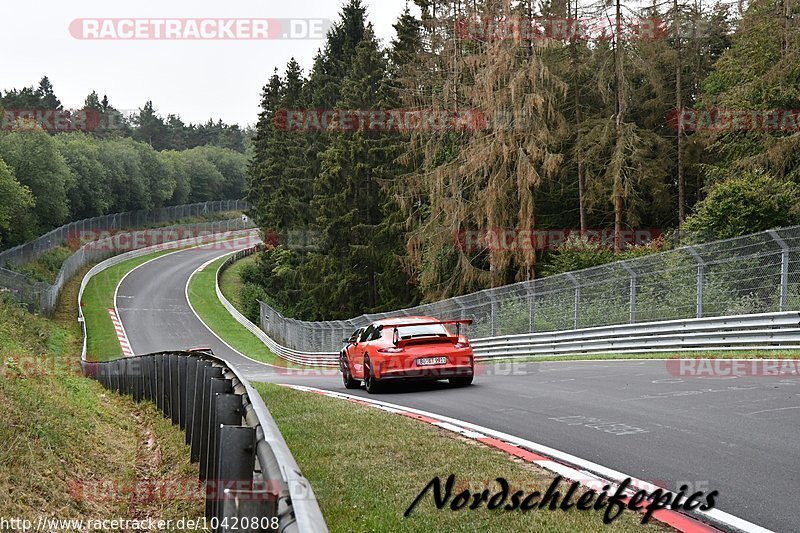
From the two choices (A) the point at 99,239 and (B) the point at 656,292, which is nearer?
(B) the point at 656,292

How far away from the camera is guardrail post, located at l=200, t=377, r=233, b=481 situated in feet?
22.2

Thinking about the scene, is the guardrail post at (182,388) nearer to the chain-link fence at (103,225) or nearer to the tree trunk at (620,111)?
the tree trunk at (620,111)

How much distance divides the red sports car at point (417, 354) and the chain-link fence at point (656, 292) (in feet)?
20.3

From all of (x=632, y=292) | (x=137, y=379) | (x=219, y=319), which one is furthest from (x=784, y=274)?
(x=219, y=319)

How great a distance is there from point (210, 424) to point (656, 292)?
15725 millimetres

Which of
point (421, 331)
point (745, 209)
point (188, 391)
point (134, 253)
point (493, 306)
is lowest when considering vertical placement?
point (188, 391)

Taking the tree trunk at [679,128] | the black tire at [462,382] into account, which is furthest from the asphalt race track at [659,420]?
the tree trunk at [679,128]

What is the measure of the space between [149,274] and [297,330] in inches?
1354

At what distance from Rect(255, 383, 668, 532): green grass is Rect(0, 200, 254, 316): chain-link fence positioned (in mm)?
36327

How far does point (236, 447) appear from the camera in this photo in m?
4.21

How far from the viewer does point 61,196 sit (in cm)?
7256

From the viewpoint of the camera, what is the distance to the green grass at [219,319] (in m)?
51.2
